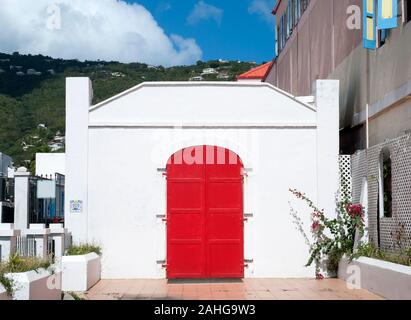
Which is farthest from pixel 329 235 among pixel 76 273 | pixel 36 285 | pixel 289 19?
pixel 289 19

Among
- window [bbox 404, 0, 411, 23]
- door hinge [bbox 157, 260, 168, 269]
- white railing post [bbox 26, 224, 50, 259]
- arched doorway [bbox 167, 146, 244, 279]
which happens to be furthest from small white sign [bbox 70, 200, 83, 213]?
window [bbox 404, 0, 411, 23]

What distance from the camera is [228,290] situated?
11828 mm

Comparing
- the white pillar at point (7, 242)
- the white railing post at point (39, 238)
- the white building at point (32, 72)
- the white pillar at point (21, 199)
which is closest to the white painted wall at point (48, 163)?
the white building at point (32, 72)

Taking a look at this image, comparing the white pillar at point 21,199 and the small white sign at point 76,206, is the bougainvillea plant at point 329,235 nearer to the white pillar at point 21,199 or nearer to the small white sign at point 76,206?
the small white sign at point 76,206

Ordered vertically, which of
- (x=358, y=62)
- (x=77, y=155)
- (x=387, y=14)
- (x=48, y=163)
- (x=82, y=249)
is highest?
(x=387, y=14)

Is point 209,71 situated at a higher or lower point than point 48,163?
higher

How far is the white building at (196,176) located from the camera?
13352 millimetres

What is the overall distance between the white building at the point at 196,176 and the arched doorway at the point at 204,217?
0.8 inches

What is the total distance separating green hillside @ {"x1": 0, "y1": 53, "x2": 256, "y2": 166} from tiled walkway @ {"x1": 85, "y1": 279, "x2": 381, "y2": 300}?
103ft

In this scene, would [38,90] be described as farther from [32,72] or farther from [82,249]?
[82,249]

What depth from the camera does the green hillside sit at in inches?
1762

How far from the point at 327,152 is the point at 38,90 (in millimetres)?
34523
